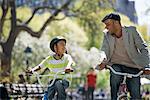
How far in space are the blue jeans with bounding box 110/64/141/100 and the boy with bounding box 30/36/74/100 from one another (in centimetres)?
112

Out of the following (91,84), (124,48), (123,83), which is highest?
(124,48)

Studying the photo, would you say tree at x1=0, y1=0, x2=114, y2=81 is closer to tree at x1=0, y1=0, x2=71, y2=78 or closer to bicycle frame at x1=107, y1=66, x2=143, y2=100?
tree at x1=0, y1=0, x2=71, y2=78

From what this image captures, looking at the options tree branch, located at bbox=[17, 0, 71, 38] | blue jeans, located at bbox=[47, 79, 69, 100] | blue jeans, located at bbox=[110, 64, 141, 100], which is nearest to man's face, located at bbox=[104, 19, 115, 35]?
blue jeans, located at bbox=[110, 64, 141, 100]

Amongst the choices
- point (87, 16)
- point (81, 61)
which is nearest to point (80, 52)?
point (81, 61)

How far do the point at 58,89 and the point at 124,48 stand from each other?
1.42m

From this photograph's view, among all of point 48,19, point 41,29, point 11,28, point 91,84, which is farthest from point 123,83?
point 48,19

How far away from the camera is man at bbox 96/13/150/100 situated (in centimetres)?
769

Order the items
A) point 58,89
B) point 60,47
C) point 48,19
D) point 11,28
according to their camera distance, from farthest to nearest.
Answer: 1. point 48,19
2. point 11,28
3. point 60,47
4. point 58,89

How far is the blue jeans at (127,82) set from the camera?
754 cm

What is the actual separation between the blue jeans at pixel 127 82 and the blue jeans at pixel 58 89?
1.19 m

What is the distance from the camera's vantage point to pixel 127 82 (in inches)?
302

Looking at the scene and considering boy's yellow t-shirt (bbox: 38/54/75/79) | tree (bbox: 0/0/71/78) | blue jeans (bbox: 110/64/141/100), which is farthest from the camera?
tree (bbox: 0/0/71/78)

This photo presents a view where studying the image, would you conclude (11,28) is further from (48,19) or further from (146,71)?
(146,71)

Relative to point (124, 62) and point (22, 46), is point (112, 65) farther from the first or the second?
point (22, 46)
